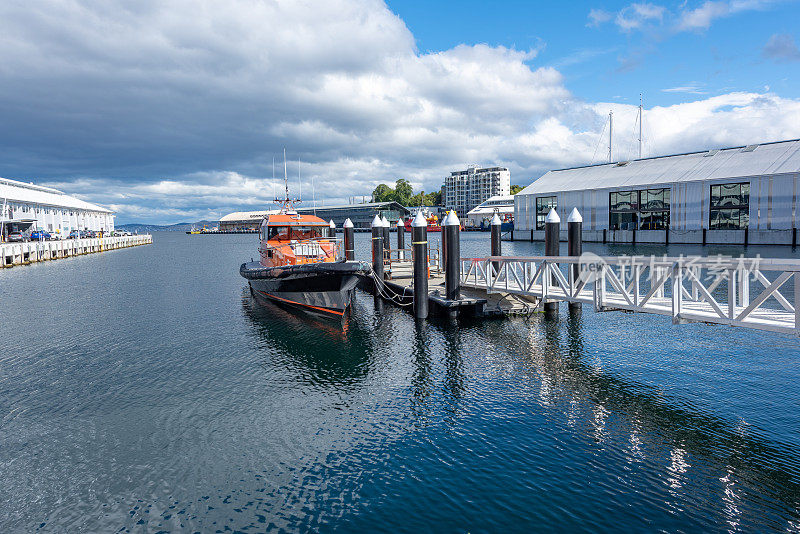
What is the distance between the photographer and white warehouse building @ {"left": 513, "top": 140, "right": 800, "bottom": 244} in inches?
2130

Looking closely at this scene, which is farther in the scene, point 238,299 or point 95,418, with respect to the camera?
point 238,299

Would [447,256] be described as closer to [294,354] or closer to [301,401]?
[294,354]

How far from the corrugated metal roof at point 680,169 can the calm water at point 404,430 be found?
51445 mm

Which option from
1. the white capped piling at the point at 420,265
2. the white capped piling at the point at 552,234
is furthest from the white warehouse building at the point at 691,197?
the white capped piling at the point at 420,265

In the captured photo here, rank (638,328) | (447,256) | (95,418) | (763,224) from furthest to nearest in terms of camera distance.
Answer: (763,224) → (447,256) → (638,328) → (95,418)

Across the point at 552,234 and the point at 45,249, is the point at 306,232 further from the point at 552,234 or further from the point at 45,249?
the point at 45,249

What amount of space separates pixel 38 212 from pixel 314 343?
86717 mm

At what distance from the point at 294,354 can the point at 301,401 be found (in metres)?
4.62

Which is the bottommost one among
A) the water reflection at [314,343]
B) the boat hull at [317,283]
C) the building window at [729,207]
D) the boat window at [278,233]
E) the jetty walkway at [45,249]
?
the water reflection at [314,343]

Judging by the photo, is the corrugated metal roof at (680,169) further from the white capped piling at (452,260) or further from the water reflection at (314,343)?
the water reflection at (314,343)

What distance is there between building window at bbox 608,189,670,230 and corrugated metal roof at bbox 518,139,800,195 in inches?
70.1

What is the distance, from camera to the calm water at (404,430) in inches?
297

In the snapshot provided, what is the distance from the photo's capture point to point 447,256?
2041 centimetres

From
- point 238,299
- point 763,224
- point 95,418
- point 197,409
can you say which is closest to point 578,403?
point 197,409
